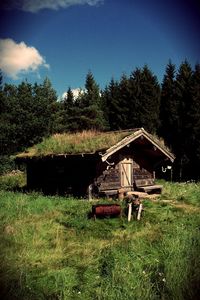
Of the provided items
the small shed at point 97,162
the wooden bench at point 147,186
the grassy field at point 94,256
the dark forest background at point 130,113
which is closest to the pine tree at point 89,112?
the dark forest background at point 130,113

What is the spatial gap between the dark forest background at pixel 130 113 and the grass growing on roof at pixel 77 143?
9828 millimetres

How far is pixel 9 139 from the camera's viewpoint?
104 ft

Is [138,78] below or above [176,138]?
above

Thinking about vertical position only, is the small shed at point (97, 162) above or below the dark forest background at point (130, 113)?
below

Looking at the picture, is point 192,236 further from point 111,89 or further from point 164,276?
point 111,89

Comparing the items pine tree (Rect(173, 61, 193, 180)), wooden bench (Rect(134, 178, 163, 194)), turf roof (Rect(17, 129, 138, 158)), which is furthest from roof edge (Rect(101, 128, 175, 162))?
pine tree (Rect(173, 61, 193, 180))

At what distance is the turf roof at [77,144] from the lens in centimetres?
1812

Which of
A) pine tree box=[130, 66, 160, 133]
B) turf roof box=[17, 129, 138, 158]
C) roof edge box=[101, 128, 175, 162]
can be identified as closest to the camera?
roof edge box=[101, 128, 175, 162]

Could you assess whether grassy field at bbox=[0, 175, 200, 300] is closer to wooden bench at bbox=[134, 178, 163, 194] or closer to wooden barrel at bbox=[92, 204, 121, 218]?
wooden barrel at bbox=[92, 204, 121, 218]

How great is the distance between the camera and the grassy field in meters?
6.70

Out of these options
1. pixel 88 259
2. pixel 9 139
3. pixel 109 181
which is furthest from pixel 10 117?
pixel 88 259

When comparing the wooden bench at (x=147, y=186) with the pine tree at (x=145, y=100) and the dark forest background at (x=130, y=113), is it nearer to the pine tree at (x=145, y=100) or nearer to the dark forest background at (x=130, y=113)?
the dark forest background at (x=130, y=113)

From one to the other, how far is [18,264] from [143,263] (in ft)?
9.09

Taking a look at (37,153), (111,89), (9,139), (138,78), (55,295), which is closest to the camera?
(55,295)
